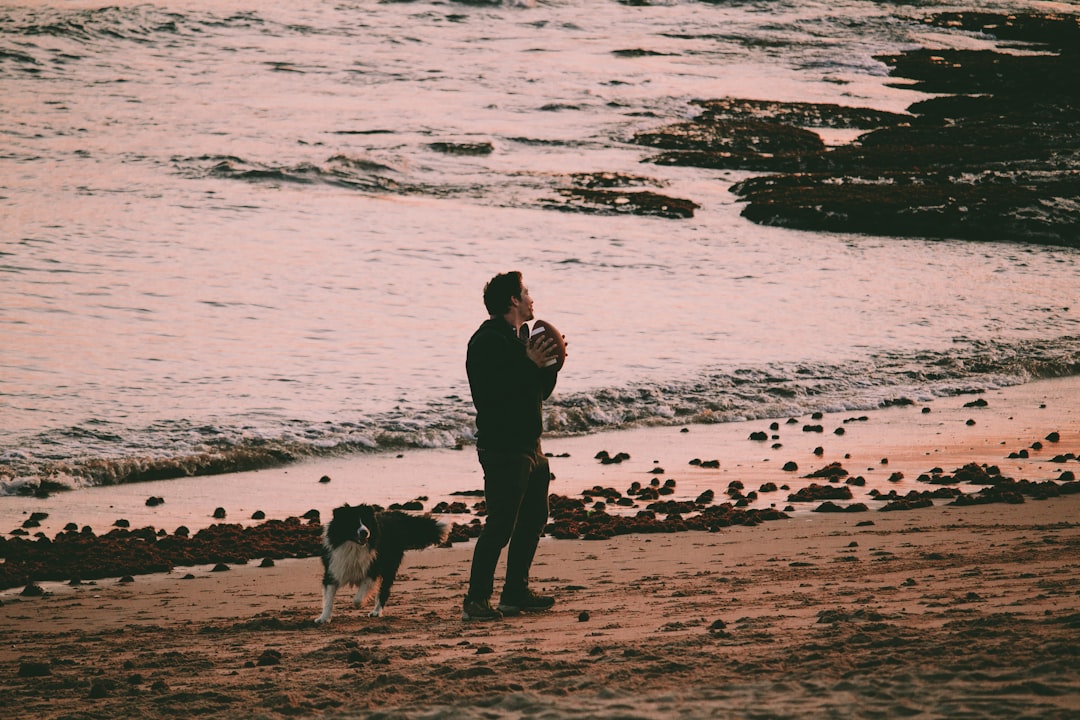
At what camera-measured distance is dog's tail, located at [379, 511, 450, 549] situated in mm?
8016

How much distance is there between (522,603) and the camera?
289 inches

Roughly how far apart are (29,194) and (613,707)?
37.5 metres

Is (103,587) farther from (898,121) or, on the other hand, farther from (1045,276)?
(898,121)

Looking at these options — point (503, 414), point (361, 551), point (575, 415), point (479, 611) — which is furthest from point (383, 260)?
point (479, 611)

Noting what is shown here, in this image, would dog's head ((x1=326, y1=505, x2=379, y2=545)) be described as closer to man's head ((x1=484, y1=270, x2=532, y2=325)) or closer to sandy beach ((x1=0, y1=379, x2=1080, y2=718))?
sandy beach ((x1=0, y1=379, x2=1080, y2=718))

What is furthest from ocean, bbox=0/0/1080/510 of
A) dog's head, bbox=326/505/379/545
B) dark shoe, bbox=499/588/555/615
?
dark shoe, bbox=499/588/555/615

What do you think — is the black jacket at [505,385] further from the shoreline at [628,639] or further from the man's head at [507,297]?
the shoreline at [628,639]

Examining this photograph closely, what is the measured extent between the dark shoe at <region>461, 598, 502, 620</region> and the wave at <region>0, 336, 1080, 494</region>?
885 cm

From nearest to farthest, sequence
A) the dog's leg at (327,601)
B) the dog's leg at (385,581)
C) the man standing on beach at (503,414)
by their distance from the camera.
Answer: the man standing on beach at (503,414) → the dog's leg at (327,601) → the dog's leg at (385,581)

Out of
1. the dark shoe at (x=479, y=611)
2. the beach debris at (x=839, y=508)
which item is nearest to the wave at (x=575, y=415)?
the beach debris at (x=839, y=508)

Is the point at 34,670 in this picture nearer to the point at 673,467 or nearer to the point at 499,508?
Answer: the point at 499,508

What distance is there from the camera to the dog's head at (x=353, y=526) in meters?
7.51

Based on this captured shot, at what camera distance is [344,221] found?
37.5 meters

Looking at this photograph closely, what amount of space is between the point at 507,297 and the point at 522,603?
1.94m
